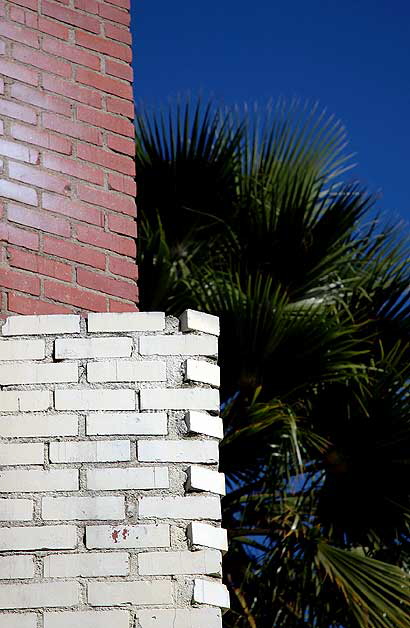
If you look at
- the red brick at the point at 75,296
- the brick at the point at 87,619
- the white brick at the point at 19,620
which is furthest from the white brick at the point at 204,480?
the red brick at the point at 75,296

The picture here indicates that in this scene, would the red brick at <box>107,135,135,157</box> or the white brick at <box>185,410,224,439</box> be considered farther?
the red brick at <box>107,135,135,157</box>

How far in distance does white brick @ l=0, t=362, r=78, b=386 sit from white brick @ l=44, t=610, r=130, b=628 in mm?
551

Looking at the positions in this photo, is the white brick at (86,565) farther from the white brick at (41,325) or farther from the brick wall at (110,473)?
the white brick at (41,325)

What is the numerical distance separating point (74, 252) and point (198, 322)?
1.59 ft

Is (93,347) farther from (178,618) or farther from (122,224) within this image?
(178,618)

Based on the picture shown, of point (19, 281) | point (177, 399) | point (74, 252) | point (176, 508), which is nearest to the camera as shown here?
point (176, 508)

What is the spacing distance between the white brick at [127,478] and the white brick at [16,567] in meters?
0.22

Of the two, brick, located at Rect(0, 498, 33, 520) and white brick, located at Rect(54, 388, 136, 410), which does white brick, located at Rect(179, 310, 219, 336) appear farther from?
brick, located at Rect(0, 498, 33, 520)

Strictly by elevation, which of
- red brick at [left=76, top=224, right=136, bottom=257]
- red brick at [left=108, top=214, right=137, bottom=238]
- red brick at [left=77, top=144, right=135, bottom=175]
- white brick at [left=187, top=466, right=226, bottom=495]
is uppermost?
red brick at [left=77, top=144, right=135, bottom=175]

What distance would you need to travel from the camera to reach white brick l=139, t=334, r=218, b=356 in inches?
120

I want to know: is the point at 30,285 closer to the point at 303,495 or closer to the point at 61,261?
the point at 61,261

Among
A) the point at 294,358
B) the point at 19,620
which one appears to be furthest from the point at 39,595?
the point at 294,358

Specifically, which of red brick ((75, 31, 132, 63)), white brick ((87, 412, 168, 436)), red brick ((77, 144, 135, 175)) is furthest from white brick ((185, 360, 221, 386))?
red brick ((75, 31, 132, 63))

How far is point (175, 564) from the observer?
2.84m
